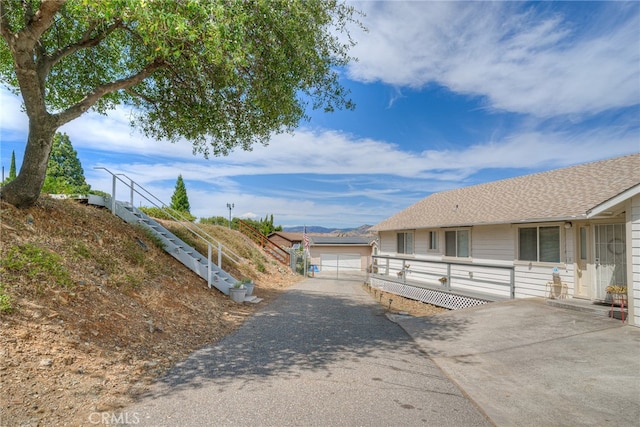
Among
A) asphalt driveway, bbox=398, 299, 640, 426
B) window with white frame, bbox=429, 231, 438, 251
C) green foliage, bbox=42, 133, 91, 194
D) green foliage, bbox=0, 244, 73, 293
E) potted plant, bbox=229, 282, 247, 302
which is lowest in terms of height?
asphalt driveway, bbox=398, 299, 640, 426

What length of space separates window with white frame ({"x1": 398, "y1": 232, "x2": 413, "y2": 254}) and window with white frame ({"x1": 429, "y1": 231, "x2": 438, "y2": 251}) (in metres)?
1.93

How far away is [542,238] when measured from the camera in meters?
11.1

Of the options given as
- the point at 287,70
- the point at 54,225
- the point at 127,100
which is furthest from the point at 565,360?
the point at 127,100

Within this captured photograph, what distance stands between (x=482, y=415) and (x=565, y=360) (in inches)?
108

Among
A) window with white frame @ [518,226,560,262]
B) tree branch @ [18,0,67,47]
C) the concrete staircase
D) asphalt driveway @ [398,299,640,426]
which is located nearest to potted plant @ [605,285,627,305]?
asphalt driveway @ [398,299,640,426]

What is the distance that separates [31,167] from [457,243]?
555 inches

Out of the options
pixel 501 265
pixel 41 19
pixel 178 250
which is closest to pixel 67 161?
pixel 178 250

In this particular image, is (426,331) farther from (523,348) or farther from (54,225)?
(54,225)

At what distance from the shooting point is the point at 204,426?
348 cm

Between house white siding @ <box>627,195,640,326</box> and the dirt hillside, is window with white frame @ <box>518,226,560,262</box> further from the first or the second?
the dirt hillside

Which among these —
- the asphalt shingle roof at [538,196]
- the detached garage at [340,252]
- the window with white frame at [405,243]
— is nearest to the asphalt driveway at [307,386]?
the asphalt shingle roof at [538,196]

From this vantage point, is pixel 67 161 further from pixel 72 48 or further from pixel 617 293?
pixel 617 293

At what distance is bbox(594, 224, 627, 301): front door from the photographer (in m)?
9.02

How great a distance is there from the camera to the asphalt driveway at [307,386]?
3.74 m
